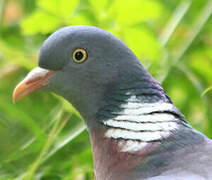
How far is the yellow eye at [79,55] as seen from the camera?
136 cm

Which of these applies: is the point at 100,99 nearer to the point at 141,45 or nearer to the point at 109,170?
the point at 109,170

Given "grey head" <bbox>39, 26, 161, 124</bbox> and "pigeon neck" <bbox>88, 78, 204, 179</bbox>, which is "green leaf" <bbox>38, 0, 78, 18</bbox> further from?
"pigeon neck" <bbox>88, 78, 204, 179</bbox>

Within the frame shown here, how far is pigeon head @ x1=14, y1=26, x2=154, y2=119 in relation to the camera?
4.42ft

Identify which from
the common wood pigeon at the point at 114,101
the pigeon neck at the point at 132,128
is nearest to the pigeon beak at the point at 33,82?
the common wood pigeon at the point at 114,101

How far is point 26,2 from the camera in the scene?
2828 mm

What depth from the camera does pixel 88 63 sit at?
4.47 ft

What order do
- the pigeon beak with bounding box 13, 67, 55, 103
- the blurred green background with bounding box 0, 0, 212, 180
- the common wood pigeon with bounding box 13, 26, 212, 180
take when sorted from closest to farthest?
the common wood pigeon with bounding box 13, 26, 212, 180, the pigeon beak with bounding box 13, 67, 55, 103, the blurred green background with bounding box 0, 0, 212, 180

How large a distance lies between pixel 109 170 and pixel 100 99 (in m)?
0.19

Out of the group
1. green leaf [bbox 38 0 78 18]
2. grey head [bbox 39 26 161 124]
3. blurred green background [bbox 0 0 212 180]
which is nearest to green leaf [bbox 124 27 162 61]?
blurred green background [bbox 0 0 212 180]

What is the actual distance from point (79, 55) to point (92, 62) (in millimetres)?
39

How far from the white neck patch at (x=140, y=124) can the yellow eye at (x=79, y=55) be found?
0.54 ft

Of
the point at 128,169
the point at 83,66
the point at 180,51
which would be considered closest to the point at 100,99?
the point at 83,66

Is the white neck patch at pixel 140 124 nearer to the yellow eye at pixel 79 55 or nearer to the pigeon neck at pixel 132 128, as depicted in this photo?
the pigeon neck at pixel 132 128

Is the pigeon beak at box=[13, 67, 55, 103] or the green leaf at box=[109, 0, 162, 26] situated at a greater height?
the green leaf at box=[109, 0, 162, 26]
